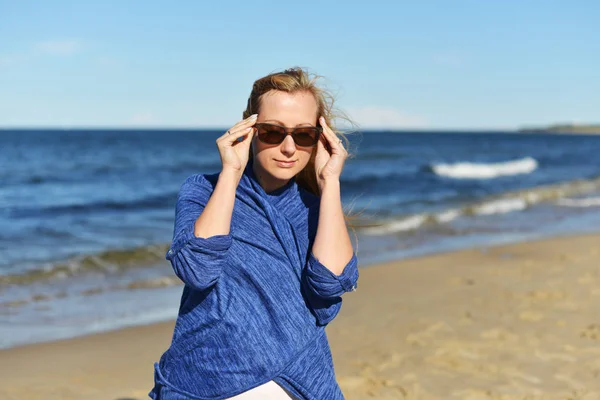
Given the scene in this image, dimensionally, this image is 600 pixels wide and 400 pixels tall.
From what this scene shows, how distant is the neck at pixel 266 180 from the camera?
2330 millimetres

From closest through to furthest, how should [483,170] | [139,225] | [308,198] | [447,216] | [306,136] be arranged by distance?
[306,136] → [308,198] → [139,225] → [447,216] → [483,170]

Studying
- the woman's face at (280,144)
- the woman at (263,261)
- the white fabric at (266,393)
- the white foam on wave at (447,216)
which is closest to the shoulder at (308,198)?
the woman at (263,261)

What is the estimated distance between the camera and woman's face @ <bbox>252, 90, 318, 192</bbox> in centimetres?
228

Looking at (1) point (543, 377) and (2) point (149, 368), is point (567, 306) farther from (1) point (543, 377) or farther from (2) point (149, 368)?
(2) point (149, 368)

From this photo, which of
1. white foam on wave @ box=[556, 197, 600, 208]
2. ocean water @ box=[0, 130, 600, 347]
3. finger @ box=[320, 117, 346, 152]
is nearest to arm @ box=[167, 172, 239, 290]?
finger @ box=[320, 117, 346, 152]

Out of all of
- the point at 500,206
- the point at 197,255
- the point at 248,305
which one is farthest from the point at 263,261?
the point at 500,206

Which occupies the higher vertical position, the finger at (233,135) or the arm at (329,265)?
the finger at (233,135)

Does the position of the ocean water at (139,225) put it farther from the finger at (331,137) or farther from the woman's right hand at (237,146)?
the woman's right hand at (237,146)

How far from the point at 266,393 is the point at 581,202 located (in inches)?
758

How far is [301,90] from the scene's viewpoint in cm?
229

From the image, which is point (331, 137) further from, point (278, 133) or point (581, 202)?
point (581, 202)

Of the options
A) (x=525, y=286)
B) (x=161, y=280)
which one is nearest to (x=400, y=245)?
(x=525, y=286)

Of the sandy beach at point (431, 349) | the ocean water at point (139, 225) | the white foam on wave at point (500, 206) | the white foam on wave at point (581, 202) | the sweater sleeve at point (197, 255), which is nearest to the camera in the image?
the sweater sleeve at point (197, 255)

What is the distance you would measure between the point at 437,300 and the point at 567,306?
1.43 meters
